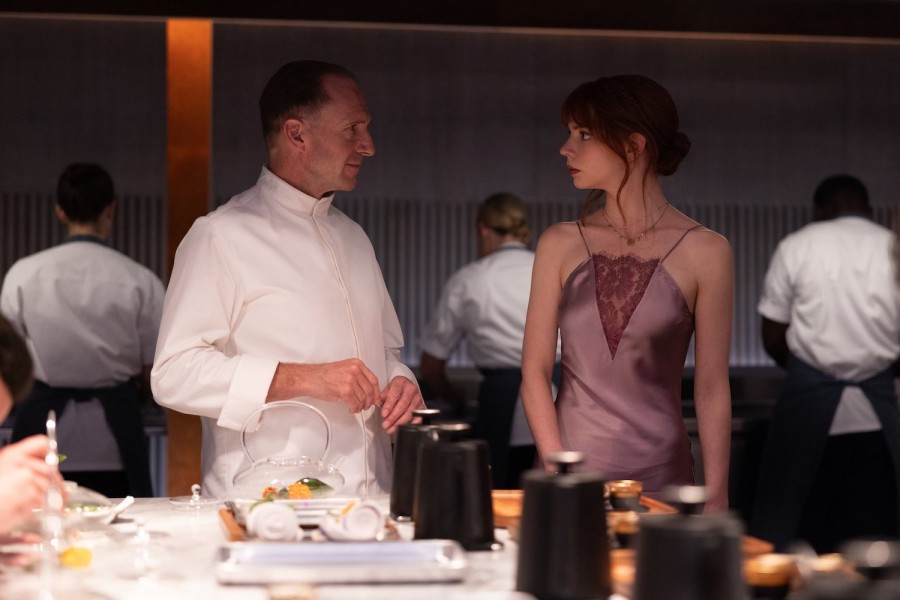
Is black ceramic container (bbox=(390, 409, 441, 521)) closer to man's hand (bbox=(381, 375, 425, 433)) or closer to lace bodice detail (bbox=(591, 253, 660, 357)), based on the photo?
man's hand (bbox=(381, 375, 425, 433))

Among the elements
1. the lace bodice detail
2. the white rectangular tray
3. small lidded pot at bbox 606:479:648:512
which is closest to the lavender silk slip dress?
the lace bodice detail

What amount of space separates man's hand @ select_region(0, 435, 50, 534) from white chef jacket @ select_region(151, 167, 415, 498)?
0.86m

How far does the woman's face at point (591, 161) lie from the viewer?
259cm

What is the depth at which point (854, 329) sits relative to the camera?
15.0ft

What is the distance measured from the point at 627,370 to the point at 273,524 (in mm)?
1090

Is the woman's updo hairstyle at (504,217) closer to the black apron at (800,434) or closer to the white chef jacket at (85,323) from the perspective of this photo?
the black apron at (800,434)

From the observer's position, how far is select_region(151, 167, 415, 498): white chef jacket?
2.45 metres

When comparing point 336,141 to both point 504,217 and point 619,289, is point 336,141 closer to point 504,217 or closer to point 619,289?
point 619,289

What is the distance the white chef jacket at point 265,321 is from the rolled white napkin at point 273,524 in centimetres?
75

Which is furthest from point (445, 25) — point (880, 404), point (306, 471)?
point (306, 471)

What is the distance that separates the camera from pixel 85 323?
170 inches

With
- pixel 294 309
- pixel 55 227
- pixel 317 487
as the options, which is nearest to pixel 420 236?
pixel 55 227

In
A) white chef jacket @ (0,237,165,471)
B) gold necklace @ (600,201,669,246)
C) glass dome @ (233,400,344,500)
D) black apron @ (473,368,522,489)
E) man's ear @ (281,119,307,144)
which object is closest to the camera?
glass dome @ (233,400,344,500)

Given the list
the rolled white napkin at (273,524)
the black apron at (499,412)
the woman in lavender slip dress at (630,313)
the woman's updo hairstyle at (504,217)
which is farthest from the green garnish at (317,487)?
the woman's updo hairstyle at (504,217)
